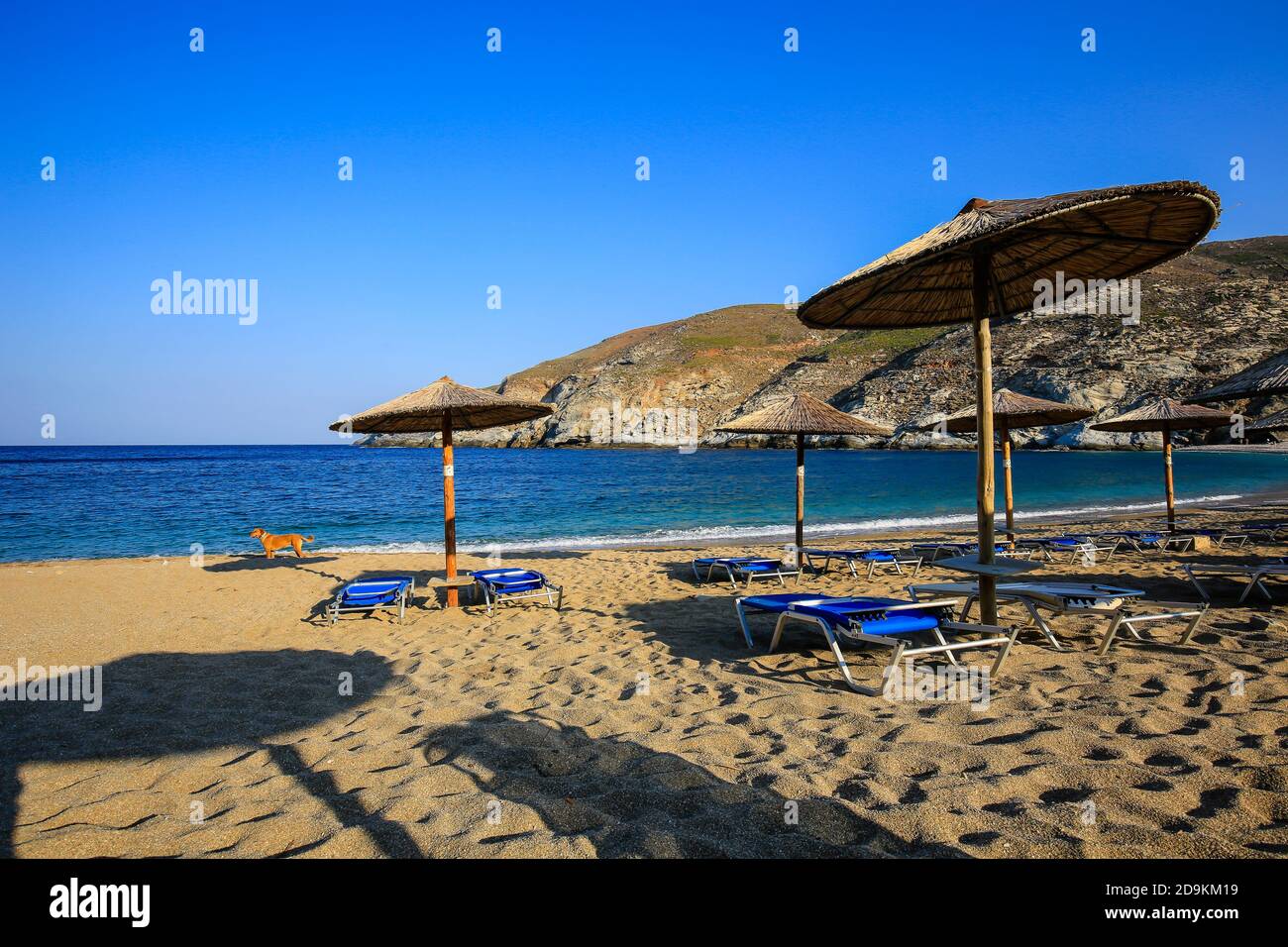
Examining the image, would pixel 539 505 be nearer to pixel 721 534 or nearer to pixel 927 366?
pixel 721 534

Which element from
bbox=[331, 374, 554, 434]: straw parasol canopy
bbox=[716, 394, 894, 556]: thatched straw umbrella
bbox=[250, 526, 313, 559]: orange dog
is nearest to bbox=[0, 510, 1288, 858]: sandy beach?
bbox=[331, 374, 554, 434]: straw parasol canopy

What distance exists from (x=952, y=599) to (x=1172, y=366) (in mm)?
64002

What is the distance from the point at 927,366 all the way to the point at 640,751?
82333 millimetres

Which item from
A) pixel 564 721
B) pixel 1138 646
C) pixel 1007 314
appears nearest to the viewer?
pixel 564 721

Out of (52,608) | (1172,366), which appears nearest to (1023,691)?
(52,608)

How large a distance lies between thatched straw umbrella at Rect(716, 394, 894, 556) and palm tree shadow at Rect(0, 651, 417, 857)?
23.1 ft

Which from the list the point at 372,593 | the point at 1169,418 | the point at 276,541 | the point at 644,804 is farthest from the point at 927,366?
the point at 644,804

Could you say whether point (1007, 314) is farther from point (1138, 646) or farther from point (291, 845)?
point (291, 845)

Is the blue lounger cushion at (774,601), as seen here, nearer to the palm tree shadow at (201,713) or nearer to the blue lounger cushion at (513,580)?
the blue lounger cushion at (513,580)

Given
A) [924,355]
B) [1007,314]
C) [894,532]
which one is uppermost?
[924,355]

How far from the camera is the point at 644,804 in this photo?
3.03 m

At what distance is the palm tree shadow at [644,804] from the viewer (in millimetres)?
2631

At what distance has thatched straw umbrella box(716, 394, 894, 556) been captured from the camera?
10.9 m

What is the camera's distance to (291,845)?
2.80 metres
